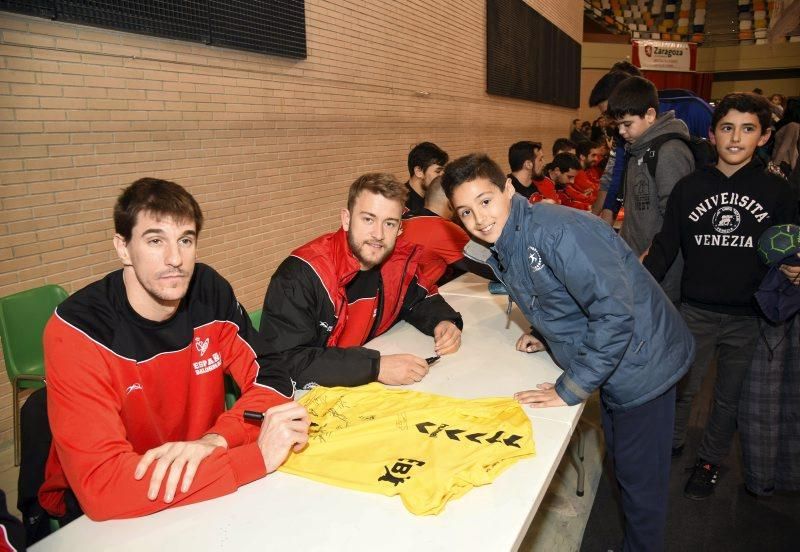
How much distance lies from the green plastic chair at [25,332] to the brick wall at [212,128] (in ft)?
1.64

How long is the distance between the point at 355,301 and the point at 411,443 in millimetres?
995

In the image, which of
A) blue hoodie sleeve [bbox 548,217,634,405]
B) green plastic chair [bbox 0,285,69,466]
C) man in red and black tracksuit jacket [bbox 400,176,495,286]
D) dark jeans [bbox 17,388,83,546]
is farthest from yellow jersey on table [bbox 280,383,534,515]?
green plastic chair [bbox 0,285,69,466]

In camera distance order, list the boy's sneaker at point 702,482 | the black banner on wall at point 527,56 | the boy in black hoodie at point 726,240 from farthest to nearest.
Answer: the black banner on wall at point 527,56 < the boy's sneaker at point 702,482 < the boy in black hoodie at point 726,240

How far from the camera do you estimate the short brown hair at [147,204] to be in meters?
1.54

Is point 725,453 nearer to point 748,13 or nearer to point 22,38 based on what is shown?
point 22,38

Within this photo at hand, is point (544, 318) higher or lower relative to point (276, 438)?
higher

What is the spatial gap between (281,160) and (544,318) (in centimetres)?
390

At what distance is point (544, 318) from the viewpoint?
192 centimetres

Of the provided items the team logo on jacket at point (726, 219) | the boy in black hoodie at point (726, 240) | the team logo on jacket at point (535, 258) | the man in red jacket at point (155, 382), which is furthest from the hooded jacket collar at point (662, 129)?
the man in red jacket at point (155, 382)

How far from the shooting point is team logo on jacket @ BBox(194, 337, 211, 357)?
174 centimetres

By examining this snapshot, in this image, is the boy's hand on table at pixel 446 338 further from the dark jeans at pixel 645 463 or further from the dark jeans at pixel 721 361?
the dark jeans at pixel 721 361

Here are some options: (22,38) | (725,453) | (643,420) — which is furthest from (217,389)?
(22,38)

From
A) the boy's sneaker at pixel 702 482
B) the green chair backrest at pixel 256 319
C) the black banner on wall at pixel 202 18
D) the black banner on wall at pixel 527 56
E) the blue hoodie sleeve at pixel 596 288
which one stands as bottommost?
the boy's sneaker at pixel 702 482

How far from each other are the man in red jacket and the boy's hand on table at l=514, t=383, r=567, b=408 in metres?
0.74
